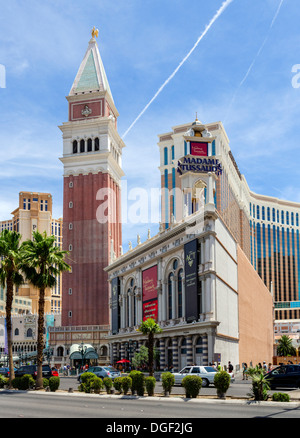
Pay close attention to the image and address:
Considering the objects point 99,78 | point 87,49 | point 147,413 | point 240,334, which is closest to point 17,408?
point 147,413

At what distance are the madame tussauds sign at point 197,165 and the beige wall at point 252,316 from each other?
34.3 ft

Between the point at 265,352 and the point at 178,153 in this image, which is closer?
the point at 265,352

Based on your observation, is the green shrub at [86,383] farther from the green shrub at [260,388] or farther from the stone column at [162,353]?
the stone column at [162,353]

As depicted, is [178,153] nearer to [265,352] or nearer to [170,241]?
[265,352]

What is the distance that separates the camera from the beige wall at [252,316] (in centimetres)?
6938

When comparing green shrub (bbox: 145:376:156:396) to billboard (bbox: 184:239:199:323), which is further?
billboard (bbox: 184:239:199:323)

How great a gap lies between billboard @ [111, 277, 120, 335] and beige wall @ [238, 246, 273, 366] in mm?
18235

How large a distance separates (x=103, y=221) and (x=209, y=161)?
137 ft

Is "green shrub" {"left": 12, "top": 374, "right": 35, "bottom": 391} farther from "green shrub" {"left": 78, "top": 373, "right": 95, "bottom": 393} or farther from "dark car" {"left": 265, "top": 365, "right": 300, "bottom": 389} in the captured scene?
"dark car" {"left": 265, "top": 365, "right": 300, "bottom": 389}

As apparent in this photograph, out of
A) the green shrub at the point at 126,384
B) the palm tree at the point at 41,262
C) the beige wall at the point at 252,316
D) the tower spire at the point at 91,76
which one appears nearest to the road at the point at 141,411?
the green shrub at the point at 126,384

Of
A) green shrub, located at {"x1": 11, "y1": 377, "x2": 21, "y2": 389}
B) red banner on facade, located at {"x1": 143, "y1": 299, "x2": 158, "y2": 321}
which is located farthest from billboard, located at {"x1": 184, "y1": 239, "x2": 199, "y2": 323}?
green shrub, located at {"x1": 11, "y1": 377, "x2": 21, "y2": 389}

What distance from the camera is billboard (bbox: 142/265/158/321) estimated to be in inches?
2645
